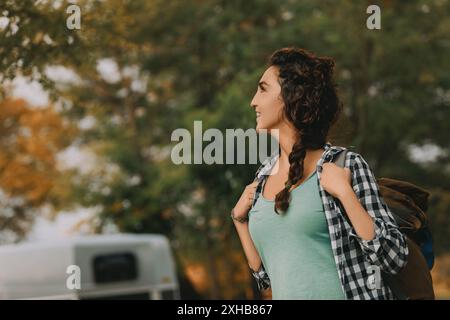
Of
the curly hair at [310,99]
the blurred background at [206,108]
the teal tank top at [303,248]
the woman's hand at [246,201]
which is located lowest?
the teal tank top at [303,248]

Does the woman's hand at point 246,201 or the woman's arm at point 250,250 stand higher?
the woman's hand at point 246,201

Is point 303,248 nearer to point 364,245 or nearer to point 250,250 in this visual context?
point 364,245

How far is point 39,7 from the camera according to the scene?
6859 millimetres

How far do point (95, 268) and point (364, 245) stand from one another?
17813 mm

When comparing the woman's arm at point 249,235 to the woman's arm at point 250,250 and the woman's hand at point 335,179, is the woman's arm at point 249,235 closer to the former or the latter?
the woman's arm at point 250,250

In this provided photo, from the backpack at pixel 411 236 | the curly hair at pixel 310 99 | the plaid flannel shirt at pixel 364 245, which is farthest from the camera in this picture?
the curly hair at pixel 310 99

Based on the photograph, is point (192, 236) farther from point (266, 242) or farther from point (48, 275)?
point (266, 242)

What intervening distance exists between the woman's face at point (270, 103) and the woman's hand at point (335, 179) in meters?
0.29

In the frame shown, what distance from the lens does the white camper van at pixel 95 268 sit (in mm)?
18484

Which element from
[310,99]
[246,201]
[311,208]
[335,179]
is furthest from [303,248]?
[310,99]

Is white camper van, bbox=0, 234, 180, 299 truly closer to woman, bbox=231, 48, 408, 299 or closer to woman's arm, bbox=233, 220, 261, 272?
woman's arm, bbox=233, 220, 261, 272

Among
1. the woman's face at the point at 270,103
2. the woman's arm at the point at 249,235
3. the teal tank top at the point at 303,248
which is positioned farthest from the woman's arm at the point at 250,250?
the woman's face at the point at 270,103

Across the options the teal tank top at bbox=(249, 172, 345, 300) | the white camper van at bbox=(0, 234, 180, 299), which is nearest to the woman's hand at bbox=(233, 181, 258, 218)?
the teal tank top at bbox=(249, 172, 345, 300)

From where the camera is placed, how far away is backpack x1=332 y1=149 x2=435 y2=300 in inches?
89.9
